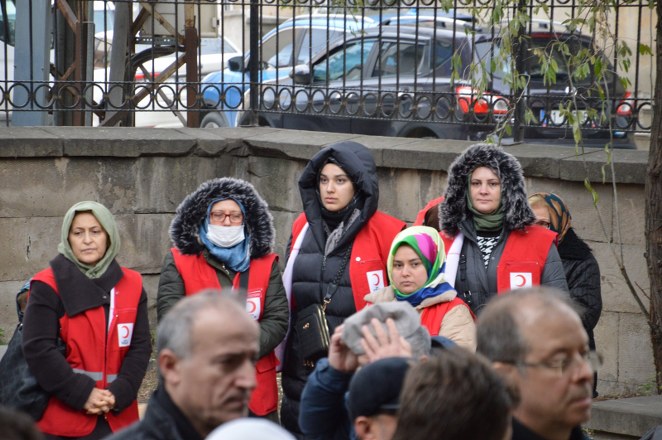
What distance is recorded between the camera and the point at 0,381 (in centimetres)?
521

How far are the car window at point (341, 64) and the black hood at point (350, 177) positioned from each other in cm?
272

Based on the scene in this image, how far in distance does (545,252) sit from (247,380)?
2740 millimetres

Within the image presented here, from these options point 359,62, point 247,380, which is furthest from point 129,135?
point 247,380

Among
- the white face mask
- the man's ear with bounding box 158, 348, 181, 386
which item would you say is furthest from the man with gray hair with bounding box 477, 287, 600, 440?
the white face mask

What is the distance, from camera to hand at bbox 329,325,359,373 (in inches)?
144

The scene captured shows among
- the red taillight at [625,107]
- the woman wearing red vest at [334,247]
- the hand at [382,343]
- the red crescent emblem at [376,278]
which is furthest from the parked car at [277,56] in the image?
the hand at [382,343]

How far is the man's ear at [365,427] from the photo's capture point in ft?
10.6

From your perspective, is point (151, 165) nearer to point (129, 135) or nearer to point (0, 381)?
point (129, 135)

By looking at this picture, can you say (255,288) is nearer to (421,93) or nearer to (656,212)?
(656,212)

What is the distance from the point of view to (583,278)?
5883 millimetres

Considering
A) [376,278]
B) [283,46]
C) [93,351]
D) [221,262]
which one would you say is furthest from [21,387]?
[283,46]

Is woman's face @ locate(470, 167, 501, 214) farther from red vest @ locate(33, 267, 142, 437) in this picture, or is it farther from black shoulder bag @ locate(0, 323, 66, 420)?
black shoulder bag @ locate(0, 323, 66, 420)

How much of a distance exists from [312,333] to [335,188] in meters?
0.74

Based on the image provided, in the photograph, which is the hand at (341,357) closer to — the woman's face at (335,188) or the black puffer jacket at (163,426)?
the black puffer jacket at (163,426)
